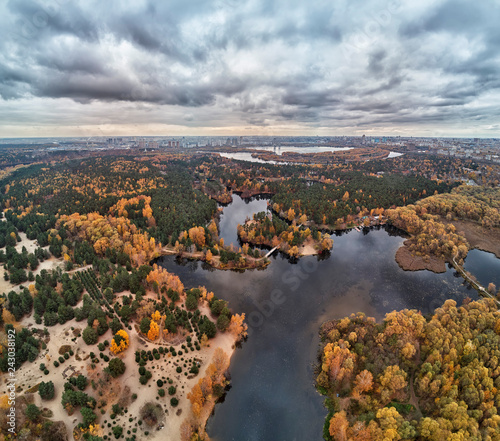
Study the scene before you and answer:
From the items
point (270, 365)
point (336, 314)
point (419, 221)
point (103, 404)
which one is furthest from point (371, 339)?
point (419, 221)

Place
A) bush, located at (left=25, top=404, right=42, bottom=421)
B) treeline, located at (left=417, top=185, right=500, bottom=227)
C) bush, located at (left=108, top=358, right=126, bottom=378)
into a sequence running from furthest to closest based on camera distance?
treeline, located at (left=417, top=185, right=500, bottom=227)
bush, located at (left=108, top=358, right=126, bottom=378)
bush, located at (left=25, top=404, right=42, bottom=421)

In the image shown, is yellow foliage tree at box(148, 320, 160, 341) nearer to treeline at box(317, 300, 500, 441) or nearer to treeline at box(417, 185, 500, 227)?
treeline at box(317, 300, 500, 441)

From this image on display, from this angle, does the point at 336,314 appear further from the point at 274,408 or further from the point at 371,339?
the point at 274,408

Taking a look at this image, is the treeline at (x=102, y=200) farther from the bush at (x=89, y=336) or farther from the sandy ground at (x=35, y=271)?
the bush at (x=89, y=336)

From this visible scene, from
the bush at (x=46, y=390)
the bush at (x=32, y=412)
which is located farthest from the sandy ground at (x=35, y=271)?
the bush at (x=32, y=412)

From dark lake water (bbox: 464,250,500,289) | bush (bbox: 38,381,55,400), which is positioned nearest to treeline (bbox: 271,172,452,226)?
dark lake water (bbox: 464,250,500,289)

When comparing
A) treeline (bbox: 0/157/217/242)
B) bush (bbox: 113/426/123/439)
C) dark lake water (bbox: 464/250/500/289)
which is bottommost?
dark lake water (bbox: 464/250/500/289)
